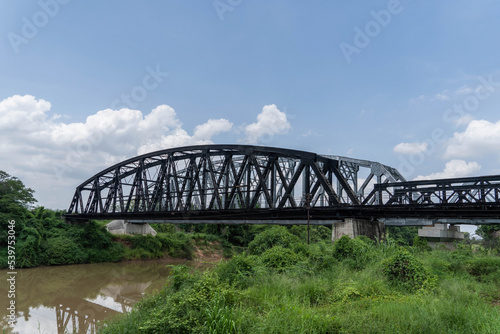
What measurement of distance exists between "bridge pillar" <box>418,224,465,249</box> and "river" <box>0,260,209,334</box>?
20.8m

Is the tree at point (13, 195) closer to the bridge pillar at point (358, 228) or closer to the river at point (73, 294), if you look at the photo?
the river at point (73, 294)

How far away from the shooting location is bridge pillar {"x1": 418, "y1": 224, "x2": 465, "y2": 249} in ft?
85.3

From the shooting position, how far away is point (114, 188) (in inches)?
1651

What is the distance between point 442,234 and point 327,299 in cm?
2179

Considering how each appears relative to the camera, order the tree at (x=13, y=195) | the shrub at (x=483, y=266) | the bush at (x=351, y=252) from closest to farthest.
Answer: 1. the shrub at (x=483, y=266)
2. the bush at (x=351, y=252)
3. the tree at (x=13, y=195)

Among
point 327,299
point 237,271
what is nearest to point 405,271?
point 327,299

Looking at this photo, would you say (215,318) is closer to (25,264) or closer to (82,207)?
(25,264)

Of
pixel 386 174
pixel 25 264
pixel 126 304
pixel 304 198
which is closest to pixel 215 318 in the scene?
pixel 126 304

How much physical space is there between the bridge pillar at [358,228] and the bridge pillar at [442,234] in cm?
808

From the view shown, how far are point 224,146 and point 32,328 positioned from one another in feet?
63.1

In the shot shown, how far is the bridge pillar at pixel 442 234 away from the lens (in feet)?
85.3

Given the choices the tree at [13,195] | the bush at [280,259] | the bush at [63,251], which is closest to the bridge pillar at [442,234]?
the bush at [280,259]

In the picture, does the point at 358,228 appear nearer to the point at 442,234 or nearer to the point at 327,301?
the point at 442,234

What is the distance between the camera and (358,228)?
1959 cm
